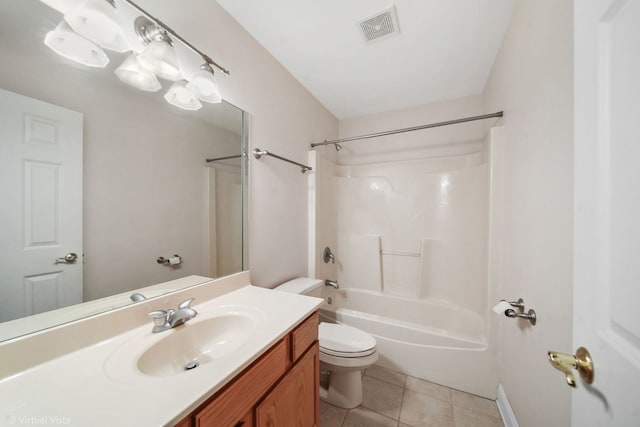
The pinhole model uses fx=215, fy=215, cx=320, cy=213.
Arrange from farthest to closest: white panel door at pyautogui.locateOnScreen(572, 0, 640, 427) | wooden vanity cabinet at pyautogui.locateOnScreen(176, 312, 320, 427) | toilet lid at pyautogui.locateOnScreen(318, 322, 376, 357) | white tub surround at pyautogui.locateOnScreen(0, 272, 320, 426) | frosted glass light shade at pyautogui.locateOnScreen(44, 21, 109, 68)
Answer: toilet lid at pyautogui.locateOnScreen(318, 322, 376, 357), frosted glass light shade at pyautogui.locateOnScreen(44, 21, 109, 68), wooden vanity cabinet at pyautogui.locateOnScreen(176, 312, 320, 427), white tub surround at pyautogui.locateOnScreen(0, 272, 320, 426), white panel door at pyautogui.locateOnScreen(572, 0, 640, 427)

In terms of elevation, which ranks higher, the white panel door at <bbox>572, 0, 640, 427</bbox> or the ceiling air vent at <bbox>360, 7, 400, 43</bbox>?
the ceiling air vent at <bbox>360, 7, 400, 43</bbox>

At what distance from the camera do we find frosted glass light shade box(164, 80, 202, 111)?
1.00m

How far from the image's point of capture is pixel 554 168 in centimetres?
84

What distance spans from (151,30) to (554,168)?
173 centimetres

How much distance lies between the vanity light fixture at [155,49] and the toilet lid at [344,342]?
5.68ft

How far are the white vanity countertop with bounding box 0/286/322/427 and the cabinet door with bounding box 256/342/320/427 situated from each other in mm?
222

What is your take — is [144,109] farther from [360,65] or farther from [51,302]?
[360,65]

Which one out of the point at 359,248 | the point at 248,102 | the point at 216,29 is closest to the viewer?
the point at 216,29

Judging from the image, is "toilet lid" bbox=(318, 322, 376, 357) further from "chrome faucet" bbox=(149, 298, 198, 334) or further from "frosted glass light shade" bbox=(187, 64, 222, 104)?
"frosted glass light shade" bbox=(187, 64, 222, 104)

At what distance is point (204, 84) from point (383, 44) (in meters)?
1.23

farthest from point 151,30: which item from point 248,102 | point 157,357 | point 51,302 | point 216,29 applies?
point 157,357

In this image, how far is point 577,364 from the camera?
1.50ft

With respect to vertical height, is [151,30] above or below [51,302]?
above

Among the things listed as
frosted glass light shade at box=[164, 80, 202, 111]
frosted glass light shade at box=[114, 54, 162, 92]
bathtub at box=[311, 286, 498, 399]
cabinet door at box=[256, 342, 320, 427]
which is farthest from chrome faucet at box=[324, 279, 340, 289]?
frosted glass light shade at box=[114, 54, 162, 92]
